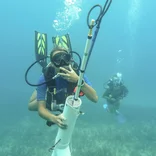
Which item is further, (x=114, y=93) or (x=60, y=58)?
(x=114, y=93)

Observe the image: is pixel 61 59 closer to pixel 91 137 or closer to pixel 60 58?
pixel 60 58

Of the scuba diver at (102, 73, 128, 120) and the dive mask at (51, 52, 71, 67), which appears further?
the scuba diver at (102, 73, 128, 120)

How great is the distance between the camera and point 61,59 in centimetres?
338

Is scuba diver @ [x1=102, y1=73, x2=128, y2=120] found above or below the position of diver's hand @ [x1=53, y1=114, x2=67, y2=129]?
below

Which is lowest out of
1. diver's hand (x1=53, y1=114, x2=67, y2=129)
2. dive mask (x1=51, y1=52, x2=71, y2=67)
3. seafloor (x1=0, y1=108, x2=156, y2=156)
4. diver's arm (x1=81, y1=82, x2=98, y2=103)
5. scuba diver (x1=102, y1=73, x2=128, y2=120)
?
seafloor (x1=0, y1=108, x2=156, y2=156)

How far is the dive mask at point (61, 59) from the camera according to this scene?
3.38m

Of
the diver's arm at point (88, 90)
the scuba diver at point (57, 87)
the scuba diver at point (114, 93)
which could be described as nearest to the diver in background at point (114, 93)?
the scuba diver at point (114, 93)

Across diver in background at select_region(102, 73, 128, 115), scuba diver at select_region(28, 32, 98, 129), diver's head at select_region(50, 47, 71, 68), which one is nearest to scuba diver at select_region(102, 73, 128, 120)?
diver in background at select_region(102, 73, 128, 115)

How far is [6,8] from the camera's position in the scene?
87312mm

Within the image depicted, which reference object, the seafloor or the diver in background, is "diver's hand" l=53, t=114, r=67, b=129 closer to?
the diver in background

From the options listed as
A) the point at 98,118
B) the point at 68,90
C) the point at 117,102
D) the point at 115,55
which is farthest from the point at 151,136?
the point at 115,55

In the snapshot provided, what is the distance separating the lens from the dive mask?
3384mm

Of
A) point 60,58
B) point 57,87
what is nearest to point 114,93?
point 57,87

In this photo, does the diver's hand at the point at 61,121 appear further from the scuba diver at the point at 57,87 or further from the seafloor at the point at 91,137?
the seafloor at the point at 91,137
